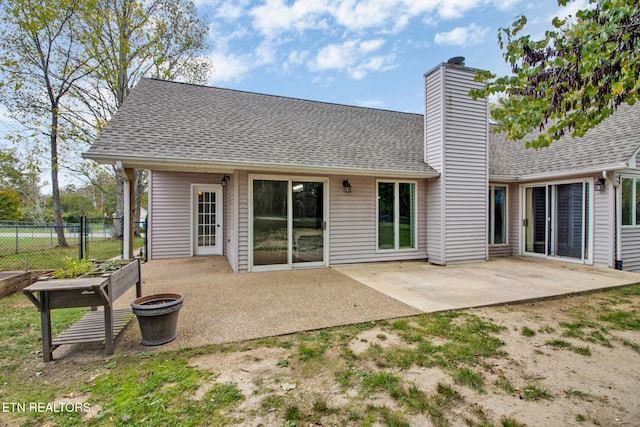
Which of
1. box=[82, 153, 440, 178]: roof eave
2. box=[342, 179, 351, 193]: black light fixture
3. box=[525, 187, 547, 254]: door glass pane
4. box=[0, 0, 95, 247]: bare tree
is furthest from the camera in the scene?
box=[0, 0, 95, 247]: bare tree

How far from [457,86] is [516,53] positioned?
213 inches

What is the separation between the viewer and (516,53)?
3.05 meters

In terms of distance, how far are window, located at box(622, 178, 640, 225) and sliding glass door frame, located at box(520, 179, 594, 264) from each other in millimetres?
637

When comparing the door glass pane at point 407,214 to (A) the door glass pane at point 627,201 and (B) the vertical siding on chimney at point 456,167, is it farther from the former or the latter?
(A) the door glass pane at point 627,201

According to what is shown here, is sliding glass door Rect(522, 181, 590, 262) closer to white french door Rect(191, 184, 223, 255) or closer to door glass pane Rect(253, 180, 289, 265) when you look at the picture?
door glass pane Rect(253, 180, 289, 265)

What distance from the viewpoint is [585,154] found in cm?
782

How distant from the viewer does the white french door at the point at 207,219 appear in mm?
9234

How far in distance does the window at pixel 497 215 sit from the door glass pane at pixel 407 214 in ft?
9.13

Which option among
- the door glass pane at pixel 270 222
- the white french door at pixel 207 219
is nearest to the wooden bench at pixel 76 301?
the door glass pane at pixel 270 222

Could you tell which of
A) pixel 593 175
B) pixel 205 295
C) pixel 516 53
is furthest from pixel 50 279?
pixel 593 175

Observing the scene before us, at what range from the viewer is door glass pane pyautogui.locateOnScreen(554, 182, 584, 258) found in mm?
7773

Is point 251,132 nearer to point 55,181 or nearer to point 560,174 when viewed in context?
point 560,174

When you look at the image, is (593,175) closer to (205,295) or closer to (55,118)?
(205,295)
